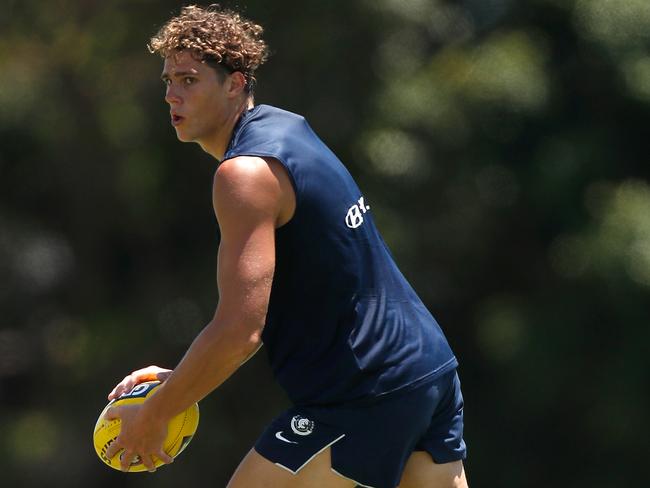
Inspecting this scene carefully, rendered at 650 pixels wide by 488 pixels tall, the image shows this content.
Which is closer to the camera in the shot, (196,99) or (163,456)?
(163,456)

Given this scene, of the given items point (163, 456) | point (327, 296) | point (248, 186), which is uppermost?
point (248, 186)

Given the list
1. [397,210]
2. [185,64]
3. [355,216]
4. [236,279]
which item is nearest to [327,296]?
[355,216]

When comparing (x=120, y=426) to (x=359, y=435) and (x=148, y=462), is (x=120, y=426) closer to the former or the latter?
(x=148, y=462)

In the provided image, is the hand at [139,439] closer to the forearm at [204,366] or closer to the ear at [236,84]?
the forearm at [204,366]

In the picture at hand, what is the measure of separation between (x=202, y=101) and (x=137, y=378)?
2.76ft

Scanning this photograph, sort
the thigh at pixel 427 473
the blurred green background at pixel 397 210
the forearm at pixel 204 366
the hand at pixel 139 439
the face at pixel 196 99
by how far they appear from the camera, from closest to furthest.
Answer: the forearm at pixel 204 366 < the hand at pixel 139 439 < the face at pixel 196 99 < the thigh at pixel 427 473 < the blurred green background at pixel 397 210

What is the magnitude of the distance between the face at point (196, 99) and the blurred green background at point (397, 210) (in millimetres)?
5578

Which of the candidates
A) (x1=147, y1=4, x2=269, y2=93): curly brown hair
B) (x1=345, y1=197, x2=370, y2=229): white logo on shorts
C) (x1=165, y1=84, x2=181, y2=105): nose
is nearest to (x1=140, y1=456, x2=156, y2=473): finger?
(x1=345, y1=197, x2=370, y2=229): white logo on shorts

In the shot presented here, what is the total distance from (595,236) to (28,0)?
519 centimetres

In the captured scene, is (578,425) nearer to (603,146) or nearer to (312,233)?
(603,146)

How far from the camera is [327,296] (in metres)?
3.70

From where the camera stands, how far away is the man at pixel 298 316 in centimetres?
346

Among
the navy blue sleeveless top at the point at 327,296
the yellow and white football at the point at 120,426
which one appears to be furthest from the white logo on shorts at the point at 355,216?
the yellow and white football at the point at 120,426

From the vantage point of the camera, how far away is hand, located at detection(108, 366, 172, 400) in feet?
12.8
